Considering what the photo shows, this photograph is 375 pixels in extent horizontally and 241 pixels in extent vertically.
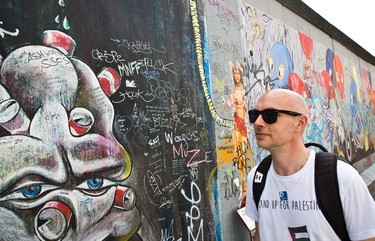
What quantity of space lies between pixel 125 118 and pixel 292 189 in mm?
1867

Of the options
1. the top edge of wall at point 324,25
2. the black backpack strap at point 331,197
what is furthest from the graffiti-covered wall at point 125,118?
the top edge of wall at point 324,25

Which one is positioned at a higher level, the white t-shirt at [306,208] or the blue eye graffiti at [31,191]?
the blue eye graffiti at [31,191]

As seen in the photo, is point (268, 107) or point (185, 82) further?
point (185, 82)

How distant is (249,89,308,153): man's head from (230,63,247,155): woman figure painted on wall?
9.53 feet

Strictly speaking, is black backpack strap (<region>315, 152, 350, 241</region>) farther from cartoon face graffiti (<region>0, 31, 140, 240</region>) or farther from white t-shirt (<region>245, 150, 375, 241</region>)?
cartoon face graffiti (<region>0, 31, 140, 240</region>)

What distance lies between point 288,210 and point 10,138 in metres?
1.94

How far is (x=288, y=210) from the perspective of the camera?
1.83 m

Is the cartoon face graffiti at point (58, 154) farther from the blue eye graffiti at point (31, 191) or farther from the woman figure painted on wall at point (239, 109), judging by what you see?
the woman figure painted on wall at point (239, 109)

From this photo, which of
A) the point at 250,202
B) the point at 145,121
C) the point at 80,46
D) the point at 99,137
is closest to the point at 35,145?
the point at 99,137

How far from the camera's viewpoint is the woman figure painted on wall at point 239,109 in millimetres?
4957

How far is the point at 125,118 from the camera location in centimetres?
325

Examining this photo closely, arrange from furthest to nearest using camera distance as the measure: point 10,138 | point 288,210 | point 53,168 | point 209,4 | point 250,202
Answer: point 209,4
point 53,168
point 10,138
point 250,202
point 288,210

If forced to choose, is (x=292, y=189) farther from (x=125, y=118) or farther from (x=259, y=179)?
(x=125, y=118)

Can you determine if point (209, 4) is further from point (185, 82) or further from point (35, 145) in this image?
point (35, 145)
